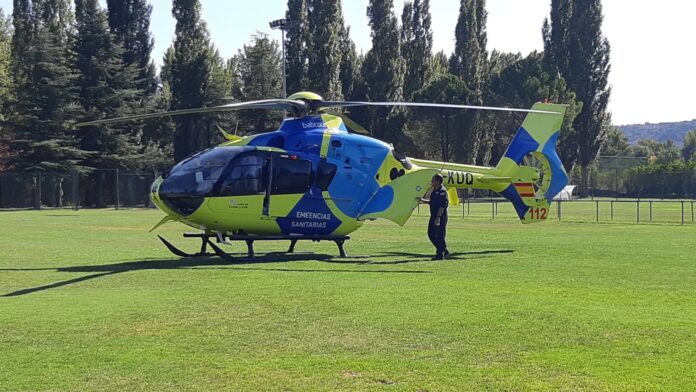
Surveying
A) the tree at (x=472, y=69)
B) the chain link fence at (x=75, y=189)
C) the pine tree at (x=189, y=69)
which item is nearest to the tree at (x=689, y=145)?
the tree at (x=472, y=69)

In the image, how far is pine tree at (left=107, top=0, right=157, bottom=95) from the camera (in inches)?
2608

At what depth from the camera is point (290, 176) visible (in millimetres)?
16797

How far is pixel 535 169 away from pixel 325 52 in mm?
44683

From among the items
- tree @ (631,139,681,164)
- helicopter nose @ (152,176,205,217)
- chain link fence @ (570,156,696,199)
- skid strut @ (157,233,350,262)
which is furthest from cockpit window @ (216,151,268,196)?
tree @ (631,139,681,164)

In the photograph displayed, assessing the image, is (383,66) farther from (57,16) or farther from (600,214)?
(57,16)

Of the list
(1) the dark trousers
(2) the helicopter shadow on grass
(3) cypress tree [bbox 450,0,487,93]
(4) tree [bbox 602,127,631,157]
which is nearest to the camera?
(2) the helicopter shadow on grass

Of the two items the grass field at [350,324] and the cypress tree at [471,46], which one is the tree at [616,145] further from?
the grass field at [350,324]

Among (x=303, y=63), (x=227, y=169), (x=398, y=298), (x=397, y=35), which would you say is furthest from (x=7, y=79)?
(x=398, y=298)

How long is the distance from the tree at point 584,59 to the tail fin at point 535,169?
60361 mm

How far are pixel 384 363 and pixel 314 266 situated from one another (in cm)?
835

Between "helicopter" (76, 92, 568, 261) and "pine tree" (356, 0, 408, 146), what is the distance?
50565 mm

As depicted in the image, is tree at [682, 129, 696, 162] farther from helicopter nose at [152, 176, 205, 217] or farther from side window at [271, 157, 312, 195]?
helicopter nose at [152, 176, 205, 217]

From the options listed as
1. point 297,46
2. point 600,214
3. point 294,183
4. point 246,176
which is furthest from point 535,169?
point 297,46

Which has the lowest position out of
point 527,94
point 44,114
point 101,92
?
point 44,114
